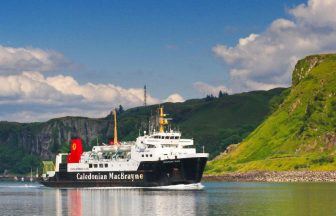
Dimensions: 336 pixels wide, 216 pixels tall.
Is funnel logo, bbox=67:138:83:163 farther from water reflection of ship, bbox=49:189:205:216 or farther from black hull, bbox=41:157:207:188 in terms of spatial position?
water reflection of ship, bbox=49:189:205:216

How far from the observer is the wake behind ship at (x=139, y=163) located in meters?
168

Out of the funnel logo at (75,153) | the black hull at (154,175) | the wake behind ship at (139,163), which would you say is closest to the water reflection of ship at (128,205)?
the black hull at (154,175)

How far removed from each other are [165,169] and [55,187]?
39343 mm

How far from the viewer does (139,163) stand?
172 m

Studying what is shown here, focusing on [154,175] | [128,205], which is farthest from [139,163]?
[128,205]

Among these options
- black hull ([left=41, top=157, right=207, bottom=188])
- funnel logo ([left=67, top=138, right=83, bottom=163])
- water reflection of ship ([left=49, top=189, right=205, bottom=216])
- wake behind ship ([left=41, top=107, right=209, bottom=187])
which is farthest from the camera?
funnel logo ([left=67, top=138, right=83, bottom=163])

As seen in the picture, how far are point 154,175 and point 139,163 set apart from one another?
4852mm

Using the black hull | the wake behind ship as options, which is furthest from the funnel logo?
the black hull

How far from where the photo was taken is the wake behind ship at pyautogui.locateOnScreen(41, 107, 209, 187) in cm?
16788

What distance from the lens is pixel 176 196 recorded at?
463 feet

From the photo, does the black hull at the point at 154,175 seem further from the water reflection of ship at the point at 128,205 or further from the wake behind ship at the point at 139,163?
the water reflection of ship at the point at 128,205

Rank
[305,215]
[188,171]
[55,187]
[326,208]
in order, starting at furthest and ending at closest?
[55,187] < [188,171] < [326,208] < [305,215]

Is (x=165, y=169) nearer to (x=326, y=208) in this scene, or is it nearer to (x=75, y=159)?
(x=75, y=159)

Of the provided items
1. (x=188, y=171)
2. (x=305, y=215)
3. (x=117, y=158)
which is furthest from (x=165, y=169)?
(x=305, y=215)
